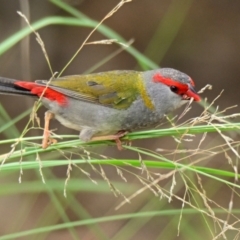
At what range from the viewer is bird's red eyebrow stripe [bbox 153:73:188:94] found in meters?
2.90

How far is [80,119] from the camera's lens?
3.04 meters

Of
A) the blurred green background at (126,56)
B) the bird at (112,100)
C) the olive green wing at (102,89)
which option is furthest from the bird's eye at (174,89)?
the blurred green background at (126,56)

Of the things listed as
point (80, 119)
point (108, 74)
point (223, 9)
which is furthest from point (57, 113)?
point (223, 9)

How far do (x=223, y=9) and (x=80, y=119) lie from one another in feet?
11.1

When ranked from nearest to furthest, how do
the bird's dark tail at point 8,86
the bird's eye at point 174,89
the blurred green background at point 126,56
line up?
the bird's dark tail at point 8,86 → the bird's eye at point 174,89 → the blurred green background at point 126,56

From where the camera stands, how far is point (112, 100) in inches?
119

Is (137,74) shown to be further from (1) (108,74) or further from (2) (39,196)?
(2) (39,196)

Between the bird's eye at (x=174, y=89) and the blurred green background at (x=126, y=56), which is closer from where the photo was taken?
the bird's eye at (x=174, y=89)

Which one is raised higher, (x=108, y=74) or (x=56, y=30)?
(x=108, y=74)

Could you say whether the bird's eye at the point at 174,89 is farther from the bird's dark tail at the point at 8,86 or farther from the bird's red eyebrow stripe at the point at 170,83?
the bird's dark tail at the point at 8,86

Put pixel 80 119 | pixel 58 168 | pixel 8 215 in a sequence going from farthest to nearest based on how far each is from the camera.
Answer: pixel 58 168, pixel 8 215, pixel 80 119

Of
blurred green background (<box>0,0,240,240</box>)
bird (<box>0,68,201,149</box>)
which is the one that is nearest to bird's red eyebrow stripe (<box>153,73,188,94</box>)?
bird (<box>0,68,201,149</box>)

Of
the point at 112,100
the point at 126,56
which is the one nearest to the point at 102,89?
the point at 112,100

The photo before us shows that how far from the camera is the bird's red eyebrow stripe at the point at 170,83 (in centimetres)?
290
